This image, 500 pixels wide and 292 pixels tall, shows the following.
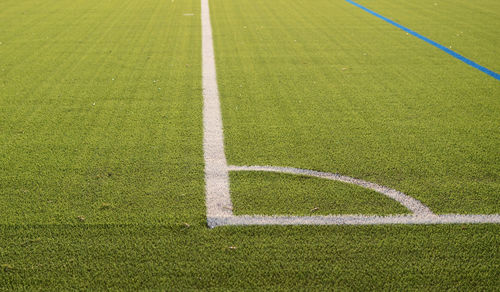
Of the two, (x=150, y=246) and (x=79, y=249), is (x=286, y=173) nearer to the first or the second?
(x=150, y=246)

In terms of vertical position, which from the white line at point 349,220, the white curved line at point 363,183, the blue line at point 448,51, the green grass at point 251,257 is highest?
the blue line at point 448,51

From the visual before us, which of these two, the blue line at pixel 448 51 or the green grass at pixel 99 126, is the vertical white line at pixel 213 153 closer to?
the green grass at pixel 99 126

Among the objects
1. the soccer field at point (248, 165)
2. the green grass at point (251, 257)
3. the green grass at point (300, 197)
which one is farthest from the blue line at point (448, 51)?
the green grass at point (251, 257)

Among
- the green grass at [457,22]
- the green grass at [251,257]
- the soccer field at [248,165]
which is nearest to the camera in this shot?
the green grass at [251,257]

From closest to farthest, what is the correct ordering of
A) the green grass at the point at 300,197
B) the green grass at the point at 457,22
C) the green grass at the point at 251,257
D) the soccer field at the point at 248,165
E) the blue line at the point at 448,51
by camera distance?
the green grass at the point at 251,257 → the soccer field at the point at 248,165 → the green grass at the point at 300,197 → the blue line at the point at 448,51 → the green grass at the point at 457,22

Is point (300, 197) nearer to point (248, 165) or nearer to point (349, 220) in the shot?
point (349, 220)

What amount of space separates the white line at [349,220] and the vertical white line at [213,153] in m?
0.08

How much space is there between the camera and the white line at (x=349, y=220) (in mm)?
2406

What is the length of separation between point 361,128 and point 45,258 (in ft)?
7.83

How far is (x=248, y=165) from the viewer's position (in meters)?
2.99

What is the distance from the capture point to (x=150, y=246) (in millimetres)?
2211

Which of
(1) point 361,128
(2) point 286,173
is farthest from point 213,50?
(2) point 286,173

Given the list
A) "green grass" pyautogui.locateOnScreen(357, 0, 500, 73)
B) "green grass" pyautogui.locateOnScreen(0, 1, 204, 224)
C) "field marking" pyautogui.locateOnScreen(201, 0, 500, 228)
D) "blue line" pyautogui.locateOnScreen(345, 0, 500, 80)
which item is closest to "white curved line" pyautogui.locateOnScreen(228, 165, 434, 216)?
"field marking" pyautogui.locateOnScreen(201, 0, 500, 228)

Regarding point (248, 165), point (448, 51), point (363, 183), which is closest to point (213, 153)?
point (248, 165)
